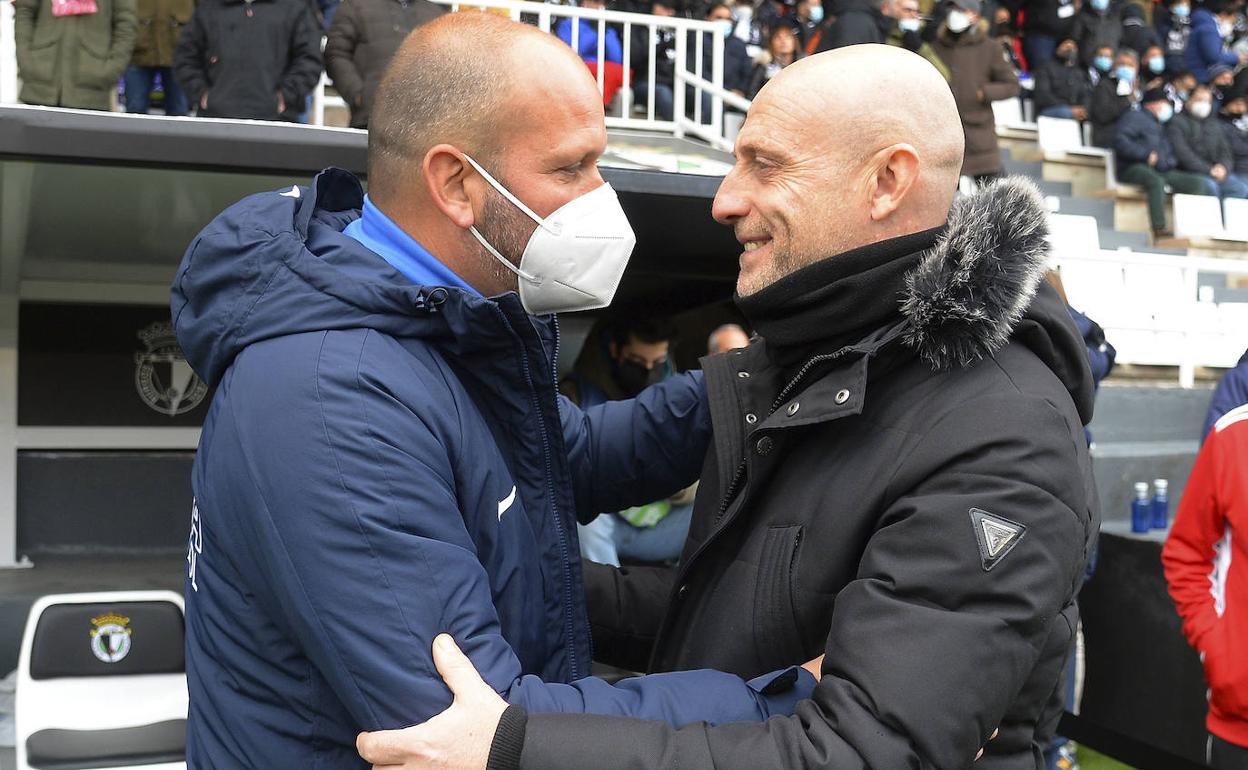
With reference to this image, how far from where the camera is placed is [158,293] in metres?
7.09

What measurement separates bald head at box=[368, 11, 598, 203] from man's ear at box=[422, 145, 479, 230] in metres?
0.02

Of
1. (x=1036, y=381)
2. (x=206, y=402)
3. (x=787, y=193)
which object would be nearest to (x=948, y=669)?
(x=1036, y=381)

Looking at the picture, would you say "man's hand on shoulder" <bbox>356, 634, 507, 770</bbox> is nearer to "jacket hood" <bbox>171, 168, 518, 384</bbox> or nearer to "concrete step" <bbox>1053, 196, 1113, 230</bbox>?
"jacket hood" <bbox>171, 168, 518, 384</bbox>

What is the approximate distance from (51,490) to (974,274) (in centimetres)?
644

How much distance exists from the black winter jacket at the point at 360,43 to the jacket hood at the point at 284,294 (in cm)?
486

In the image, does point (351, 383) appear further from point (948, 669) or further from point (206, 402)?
point (206, 402)

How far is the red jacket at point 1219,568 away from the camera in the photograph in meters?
3.45

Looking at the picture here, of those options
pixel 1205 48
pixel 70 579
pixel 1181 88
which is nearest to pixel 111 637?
pixel 70 579

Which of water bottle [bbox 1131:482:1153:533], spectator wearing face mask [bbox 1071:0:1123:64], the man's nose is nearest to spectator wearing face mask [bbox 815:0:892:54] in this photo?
water bottle [bbox 1131:482:1153:533]

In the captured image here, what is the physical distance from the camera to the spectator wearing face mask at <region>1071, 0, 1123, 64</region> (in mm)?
12742

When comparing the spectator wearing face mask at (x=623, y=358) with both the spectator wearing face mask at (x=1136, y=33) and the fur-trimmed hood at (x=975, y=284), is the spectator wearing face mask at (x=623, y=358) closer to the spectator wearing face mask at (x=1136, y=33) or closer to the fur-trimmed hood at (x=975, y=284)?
the fur-trimmed hood at (x=975, y=284)

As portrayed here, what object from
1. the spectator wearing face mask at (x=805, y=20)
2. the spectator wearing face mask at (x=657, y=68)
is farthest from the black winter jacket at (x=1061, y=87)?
the spectator wearing face mask at (x=657, y=68)

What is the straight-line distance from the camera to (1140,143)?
11.8 meters

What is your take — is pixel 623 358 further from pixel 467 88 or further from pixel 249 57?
pixel 467 88
